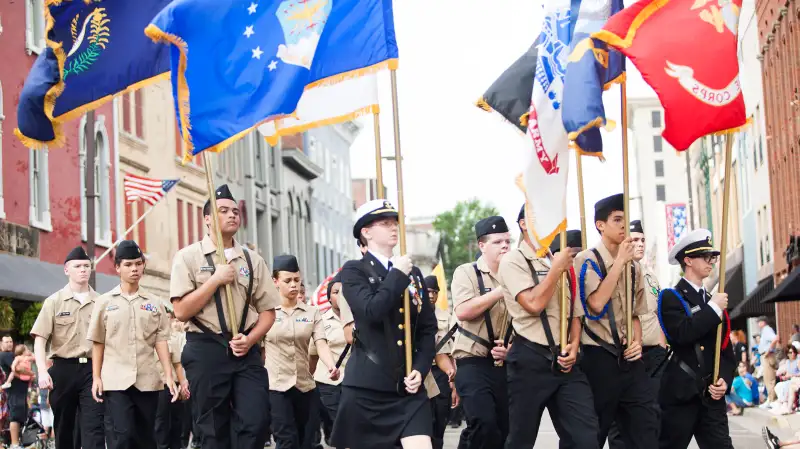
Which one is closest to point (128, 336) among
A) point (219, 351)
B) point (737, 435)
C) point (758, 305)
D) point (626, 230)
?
point (219, 351)

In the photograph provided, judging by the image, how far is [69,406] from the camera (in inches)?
536

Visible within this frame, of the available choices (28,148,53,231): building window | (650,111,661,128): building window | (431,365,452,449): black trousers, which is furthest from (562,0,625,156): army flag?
(650,111,661,128): building window

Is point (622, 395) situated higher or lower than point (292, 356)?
lower

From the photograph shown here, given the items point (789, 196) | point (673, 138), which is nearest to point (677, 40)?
point (673, 138)

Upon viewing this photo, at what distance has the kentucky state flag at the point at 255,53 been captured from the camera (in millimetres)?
10398

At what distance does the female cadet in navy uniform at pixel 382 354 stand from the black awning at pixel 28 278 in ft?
61.9

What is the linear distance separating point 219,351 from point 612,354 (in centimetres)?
285

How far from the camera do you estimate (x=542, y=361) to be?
34.3 feet

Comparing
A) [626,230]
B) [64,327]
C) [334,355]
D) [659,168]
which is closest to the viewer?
[626,230]

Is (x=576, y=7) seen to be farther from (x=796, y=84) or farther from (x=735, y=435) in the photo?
(x=796, y=84)

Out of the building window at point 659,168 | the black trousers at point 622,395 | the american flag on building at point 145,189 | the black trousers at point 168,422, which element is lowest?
the black trousers at point 168,422

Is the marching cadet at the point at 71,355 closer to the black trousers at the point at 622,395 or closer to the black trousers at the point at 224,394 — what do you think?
the black trousers at the point at 224,394

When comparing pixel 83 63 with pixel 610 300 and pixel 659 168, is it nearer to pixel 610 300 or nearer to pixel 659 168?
pixel 610 300

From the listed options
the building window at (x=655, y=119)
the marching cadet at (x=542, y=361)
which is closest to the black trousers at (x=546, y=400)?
the marching cadet at (x=542, y=361)
